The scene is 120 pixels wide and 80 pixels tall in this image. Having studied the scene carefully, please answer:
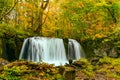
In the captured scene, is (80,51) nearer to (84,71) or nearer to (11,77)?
(84,71)

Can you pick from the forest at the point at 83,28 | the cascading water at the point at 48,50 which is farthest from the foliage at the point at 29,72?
the cascading water at the point at 48,50

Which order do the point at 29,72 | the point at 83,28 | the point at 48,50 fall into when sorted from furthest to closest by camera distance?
the point at 83,28, the point at 48,50, the point at 29,72

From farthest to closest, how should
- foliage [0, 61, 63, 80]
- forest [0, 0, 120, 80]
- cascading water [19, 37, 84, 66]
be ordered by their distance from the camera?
1. cascading water [19, 37, 84, 66]
2. forest [0, 0, 120, 80]
3. foliage [0, 61, 63, 80]

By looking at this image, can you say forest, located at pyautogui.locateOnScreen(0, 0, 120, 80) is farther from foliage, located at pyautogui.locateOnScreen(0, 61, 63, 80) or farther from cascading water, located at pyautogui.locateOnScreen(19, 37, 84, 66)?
foliage, located at pyautogui.locateOnScreen(0, 61, 63, 80)

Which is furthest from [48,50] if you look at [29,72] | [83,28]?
[29,72]

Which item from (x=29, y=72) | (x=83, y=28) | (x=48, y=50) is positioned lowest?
(x=48, y=50)

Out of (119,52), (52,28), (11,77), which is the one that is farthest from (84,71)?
(52,28)

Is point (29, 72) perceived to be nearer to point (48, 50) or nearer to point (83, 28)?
point (48, 50)

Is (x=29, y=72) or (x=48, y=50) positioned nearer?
(x=29, y=72)

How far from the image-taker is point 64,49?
854 inches

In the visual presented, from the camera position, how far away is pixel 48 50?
21.1 m

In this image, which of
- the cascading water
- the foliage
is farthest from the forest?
the foliage

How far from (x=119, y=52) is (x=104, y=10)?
13.6 feet

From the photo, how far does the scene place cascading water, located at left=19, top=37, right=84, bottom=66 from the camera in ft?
66.3
